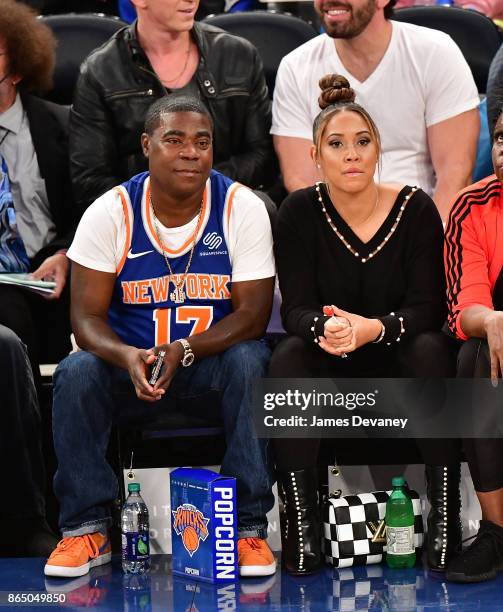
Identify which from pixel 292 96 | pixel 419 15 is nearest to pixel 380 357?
pixel 292 96

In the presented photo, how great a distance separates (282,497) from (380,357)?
0.45 m

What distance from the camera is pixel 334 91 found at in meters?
3.24

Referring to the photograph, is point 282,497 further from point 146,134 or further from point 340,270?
point 146,134

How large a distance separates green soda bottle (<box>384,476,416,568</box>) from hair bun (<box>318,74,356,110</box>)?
3.54ft

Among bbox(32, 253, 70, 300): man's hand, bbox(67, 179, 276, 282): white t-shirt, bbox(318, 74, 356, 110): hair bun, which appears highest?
bbox(318, 74, 356, 110): hair bun

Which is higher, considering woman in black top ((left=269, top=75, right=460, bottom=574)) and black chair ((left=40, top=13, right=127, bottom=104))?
black chair ((left=40, top=13, right=127, bottom=104))

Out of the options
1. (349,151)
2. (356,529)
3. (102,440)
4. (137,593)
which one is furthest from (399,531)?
(349,151)

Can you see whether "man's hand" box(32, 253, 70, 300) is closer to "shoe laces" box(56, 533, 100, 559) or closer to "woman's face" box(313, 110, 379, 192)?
"shoe laces" box(56, 533, 100, 559)

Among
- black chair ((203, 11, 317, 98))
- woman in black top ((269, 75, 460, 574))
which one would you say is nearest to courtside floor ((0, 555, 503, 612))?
woman in black top ((269, 75, 460, 574))

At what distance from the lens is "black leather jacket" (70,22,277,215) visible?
12.4 feet

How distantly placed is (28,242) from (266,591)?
5.00 ft

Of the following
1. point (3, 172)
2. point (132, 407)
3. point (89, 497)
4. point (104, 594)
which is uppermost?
point (3, 172)

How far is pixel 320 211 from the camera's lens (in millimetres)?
3215

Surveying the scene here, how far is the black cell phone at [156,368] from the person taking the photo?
2.98m
